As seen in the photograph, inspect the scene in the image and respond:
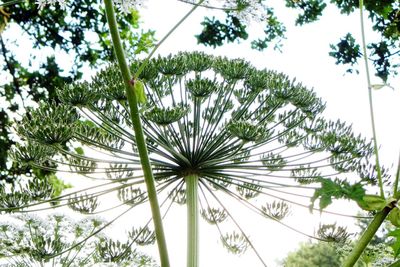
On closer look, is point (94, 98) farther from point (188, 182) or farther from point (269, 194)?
point (269, 194)

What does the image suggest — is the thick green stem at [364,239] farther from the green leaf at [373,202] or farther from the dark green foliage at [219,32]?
the dark green foliage at [219,32]

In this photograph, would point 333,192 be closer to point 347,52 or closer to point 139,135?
point 139,135

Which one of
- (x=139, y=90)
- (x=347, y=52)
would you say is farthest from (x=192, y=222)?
(x=347, y=52)

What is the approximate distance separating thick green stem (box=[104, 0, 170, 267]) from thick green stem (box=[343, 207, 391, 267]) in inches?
13.5

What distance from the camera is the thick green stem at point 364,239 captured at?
37.0 inches

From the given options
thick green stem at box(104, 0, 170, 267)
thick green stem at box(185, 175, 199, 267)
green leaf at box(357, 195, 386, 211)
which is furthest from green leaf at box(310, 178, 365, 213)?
thick green stem at box(185, 175, 199, 267)

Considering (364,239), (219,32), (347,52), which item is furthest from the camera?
(219,32)

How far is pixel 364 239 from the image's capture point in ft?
3.11

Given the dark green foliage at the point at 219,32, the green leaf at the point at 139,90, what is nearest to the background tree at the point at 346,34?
the dark green foliage at the point at 219,32

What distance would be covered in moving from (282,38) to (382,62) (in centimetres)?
289

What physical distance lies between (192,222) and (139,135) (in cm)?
257

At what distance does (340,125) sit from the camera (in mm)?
4867

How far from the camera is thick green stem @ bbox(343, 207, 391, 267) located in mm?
939

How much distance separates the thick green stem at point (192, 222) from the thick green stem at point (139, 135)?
2.11 meters
